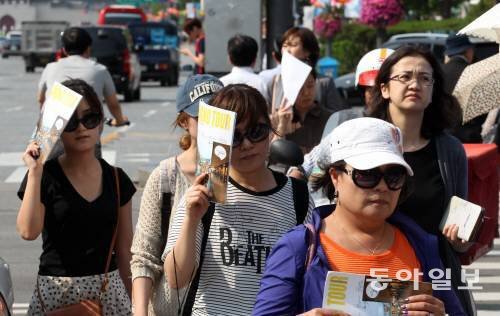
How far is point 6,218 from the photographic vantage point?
15.0 meters

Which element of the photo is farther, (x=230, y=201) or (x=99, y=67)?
(x=99, y=67)

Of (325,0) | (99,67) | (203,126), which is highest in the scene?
(203,126)

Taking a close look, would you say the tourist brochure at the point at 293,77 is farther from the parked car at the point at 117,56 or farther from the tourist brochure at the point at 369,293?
the parked car at the point at 117,56

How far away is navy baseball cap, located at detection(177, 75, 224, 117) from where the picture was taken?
5.87 m

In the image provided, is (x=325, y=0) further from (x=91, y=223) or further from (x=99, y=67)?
(x=91, y=223)

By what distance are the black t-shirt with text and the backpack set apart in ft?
3.26

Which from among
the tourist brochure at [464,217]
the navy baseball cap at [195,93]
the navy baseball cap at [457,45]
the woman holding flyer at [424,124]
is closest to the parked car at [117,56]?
the navy baseball cap at [457,45]

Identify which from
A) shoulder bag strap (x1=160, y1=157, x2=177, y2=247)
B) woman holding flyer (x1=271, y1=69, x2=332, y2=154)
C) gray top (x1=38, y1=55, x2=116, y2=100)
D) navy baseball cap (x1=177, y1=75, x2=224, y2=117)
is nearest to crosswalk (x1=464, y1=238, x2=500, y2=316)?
woman holding flyer (x1=271, y1=69, x2=332, y2=154)

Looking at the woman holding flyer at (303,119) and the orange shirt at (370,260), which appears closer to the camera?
the orange shirt at (370,260)

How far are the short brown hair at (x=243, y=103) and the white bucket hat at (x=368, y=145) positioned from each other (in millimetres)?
750

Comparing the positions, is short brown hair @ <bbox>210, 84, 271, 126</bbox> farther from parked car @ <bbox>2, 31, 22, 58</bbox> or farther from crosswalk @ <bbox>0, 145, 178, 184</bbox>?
parked car @ <bbox>2, 31, 22, 58</bbox>

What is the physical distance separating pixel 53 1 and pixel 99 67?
529ft

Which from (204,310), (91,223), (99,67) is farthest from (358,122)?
(99,67)

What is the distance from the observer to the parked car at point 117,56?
38688 mm
